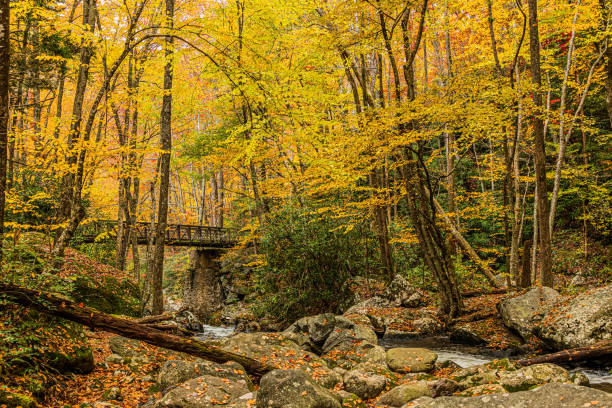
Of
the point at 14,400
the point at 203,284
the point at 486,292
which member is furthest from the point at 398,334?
the point at 203,284

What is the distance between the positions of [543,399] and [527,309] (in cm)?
516

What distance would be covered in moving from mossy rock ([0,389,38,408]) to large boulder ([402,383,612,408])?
146 inches

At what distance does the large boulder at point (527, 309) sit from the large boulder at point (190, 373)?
5869 mm

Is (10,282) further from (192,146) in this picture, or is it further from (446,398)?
(192,146)

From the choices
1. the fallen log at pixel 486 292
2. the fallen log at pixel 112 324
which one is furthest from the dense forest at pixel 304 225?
the fallen log at pixel 486 292

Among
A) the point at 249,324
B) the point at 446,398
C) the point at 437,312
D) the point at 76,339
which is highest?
the point at 76,339

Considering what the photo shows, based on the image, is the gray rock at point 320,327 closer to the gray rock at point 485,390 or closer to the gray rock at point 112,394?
the gray rock at point 485,390

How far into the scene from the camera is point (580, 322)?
6.34 metres

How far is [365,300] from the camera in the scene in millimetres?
11727

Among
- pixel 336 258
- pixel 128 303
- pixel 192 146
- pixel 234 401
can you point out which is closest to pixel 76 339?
pixel 234 401

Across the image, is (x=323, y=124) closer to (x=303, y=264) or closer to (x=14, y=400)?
(x=303, y=264)

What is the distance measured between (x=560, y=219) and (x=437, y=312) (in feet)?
35.6

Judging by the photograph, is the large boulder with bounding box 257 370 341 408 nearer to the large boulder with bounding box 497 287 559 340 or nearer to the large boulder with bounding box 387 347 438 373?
the large boulder with bounding box 387 347 438 373

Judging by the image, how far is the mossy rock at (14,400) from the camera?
10.1 feet
